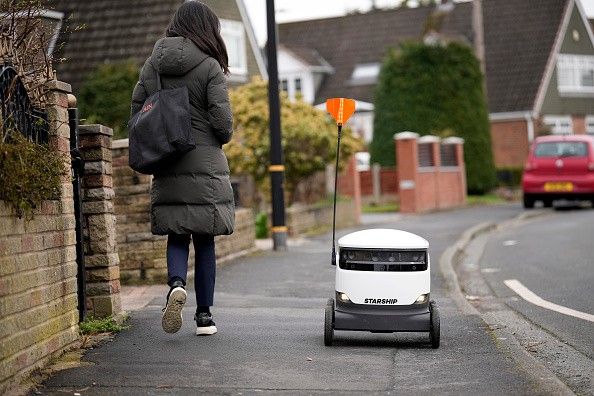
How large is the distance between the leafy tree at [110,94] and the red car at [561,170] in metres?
9.47

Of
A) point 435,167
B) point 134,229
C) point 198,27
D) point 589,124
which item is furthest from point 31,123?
point 589,124

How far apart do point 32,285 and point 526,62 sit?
41691 mm

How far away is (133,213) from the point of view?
1067 cm

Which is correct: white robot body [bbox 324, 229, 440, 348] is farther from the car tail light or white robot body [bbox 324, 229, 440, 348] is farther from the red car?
the car tail light

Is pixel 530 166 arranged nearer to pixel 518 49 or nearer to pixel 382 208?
pixel 382 208

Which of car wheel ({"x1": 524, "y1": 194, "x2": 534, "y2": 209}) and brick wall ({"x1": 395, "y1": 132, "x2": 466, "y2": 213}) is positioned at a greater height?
brick wall ({"x1": 395, "y1": 132, "x2": 466, "y2": 213})

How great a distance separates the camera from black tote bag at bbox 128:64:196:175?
6.89 m

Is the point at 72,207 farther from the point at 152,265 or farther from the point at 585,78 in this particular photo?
the point at 585,78

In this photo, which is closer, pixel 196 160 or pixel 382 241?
pixel 382 241

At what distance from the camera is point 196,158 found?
7043 millimetres

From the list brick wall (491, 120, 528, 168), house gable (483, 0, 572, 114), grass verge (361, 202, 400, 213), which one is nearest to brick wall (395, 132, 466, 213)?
grass verge (361, 202, 400, 213)

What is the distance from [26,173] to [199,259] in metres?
1.72

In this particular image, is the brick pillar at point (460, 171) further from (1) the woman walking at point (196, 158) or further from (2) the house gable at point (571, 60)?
(1) the woman walking at point (196, 158)

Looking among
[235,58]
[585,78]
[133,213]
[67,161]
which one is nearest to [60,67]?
[235,58]
